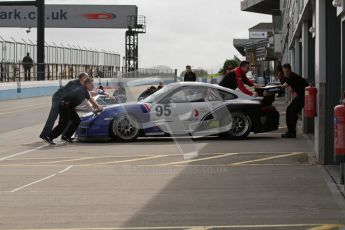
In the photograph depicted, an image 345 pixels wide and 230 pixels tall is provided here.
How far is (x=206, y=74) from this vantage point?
199 ft

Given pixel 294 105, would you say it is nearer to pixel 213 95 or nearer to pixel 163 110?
pixel 213 95

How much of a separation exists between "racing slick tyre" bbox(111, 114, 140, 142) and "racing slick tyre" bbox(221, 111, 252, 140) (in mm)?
1897

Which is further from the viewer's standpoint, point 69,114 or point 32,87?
point 32,87

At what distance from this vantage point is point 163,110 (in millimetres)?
15070

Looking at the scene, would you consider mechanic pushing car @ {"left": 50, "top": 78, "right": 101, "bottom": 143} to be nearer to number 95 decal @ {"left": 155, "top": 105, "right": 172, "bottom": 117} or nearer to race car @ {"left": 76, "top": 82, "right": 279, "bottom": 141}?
race car @ {"left": 76, "top": 82, "right": 279, "bottom": 141}

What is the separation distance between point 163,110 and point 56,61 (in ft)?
127

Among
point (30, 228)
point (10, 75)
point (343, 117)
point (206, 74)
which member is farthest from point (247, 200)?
point (206, 74)

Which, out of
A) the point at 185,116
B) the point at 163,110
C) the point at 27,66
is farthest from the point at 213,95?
the point at 27,66

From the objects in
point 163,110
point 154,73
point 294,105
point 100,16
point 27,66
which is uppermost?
point 100,16

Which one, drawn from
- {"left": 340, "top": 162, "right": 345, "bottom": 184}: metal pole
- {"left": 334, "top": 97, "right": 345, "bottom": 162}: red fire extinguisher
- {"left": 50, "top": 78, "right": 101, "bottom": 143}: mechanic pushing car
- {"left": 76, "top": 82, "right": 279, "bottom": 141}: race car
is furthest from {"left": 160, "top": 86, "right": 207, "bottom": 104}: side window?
{"left": 334, "top": 97, "right": 345, "bottom": 162}: red fire extinguisher

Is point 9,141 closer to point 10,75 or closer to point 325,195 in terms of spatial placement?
point 325,195

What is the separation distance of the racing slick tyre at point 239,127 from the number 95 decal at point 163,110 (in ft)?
4.28

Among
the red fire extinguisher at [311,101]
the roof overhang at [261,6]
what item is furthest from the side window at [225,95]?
the roof overhang at [261,6]

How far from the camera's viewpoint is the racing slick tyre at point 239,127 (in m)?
15.4
